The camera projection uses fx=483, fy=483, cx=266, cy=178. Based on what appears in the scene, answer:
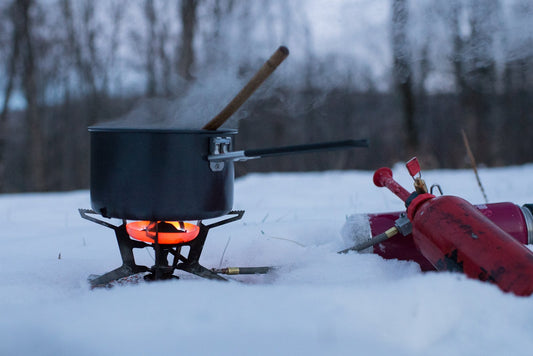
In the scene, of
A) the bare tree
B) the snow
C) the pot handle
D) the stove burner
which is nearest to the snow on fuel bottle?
the snow

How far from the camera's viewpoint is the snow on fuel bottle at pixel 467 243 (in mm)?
1283

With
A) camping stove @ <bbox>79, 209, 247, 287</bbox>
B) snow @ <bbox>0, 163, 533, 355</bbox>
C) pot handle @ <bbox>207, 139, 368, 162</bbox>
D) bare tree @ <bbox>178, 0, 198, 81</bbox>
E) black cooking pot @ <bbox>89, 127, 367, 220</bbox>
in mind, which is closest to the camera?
snow @ <bbox>0, 163, 533, 355</bbox>

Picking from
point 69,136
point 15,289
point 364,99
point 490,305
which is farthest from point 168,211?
point 69,136

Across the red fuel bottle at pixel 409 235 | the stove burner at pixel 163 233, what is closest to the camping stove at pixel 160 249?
the stove burner at pixel 163 233

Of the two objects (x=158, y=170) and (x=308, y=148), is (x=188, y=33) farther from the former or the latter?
(x=308, y=148)

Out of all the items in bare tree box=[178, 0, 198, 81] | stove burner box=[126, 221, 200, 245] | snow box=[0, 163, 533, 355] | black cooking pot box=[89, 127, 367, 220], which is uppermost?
bare tree box=[178, 0, 198, 81]

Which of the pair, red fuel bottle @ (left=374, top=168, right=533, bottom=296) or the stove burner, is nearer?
red fuel bottle @ (left=374, top=168, right=533, bottom=296)

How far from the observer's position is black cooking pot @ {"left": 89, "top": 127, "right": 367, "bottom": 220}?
1517 millimetres

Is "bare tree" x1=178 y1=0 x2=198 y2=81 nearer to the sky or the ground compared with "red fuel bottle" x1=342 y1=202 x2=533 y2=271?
nearer to the sky

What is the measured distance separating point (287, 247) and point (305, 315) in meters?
1.00

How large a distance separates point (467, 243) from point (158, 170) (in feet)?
3.14

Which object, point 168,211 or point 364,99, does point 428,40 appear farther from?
point 364,99

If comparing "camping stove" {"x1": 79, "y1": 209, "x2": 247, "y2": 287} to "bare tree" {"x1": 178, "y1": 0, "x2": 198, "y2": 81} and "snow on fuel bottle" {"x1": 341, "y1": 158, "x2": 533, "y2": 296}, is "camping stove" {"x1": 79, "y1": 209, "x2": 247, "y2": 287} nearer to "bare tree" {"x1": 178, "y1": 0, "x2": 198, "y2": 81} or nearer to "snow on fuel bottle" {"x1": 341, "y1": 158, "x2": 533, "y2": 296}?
"snow on fuel bottle" {"x1": 341, "y1": 158, "x2": 533, "y2": 296}

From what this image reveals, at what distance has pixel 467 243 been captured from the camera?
1.40 metres
